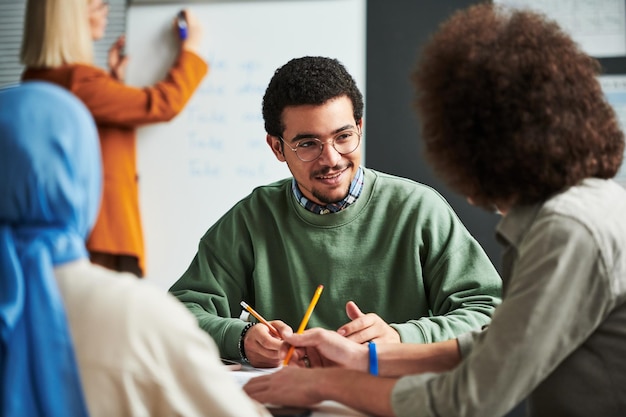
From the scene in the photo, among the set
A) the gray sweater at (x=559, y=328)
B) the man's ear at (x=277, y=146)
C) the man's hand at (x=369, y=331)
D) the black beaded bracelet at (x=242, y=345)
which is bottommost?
the black beaded bracelet at (x=242, y=345)

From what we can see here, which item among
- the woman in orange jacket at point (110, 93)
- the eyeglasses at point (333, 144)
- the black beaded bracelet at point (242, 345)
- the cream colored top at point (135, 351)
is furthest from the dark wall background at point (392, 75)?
the cream colored top at point (135, 351)

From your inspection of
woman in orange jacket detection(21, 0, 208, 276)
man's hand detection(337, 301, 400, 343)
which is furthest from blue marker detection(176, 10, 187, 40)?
man's hand detection(337, 301, 400, 343)

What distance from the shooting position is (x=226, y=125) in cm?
309

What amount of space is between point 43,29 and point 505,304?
268 cm

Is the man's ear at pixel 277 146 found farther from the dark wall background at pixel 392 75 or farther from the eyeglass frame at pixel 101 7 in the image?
the eyeglass frame at pixel 101 7

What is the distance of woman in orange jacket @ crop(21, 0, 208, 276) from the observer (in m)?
2.99

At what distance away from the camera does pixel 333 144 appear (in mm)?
1813

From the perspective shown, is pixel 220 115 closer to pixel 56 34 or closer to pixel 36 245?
pixel 56 34

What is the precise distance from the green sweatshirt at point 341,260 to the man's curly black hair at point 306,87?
0.23 meters

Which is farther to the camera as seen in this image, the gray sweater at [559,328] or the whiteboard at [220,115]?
the whiteboard at [220,115]

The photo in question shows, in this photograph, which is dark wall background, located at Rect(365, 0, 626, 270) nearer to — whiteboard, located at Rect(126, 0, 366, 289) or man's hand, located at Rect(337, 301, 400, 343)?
whiteboard, located at Rect(126, 0, 366, 289)

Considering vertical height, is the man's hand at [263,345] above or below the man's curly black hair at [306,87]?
below

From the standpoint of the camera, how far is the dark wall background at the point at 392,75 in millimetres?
3043

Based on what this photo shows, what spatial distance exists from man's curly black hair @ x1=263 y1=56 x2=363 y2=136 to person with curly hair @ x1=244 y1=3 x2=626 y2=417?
0.69 metres
